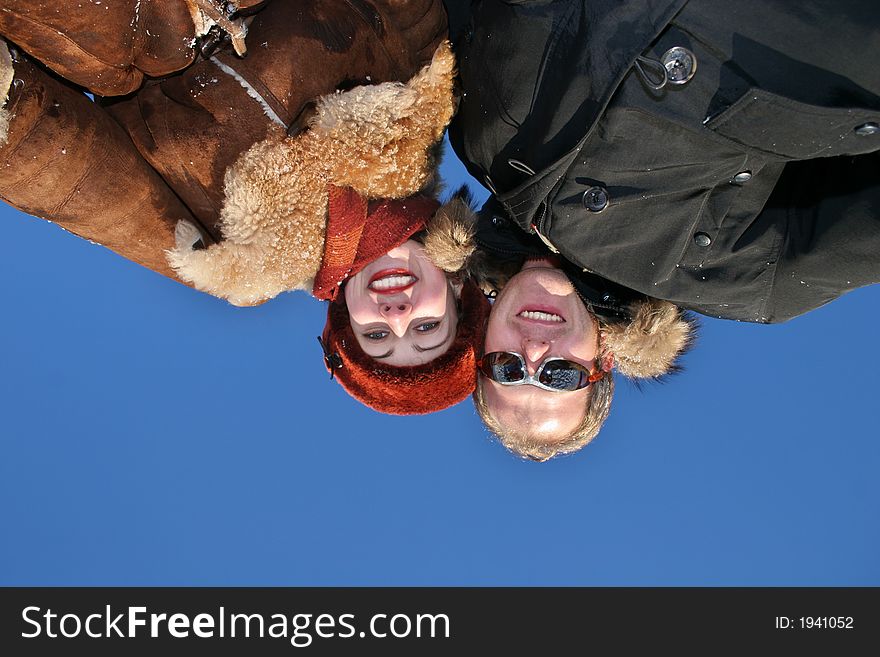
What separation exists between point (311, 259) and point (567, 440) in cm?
115

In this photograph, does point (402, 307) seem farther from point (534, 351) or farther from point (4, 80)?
point (4, 80)

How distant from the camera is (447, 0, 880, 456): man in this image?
5.38 ft

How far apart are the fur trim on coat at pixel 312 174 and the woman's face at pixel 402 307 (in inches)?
10.1

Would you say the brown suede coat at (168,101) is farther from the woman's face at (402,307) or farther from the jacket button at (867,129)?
the jacket button at (867,129)

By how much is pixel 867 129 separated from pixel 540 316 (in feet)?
3.48

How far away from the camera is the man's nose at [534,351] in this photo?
2.40 meters

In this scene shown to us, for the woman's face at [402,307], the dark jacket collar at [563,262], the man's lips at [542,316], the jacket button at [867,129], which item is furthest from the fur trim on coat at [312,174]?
the jacket button at [867,129]

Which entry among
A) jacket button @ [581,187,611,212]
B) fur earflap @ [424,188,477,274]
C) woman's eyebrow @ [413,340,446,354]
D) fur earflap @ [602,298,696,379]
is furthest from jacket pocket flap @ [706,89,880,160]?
woman's eyebrow @ [413,340,446,354]

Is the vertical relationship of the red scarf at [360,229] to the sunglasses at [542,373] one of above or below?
above

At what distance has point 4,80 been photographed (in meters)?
1.56

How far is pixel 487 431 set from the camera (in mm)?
2867

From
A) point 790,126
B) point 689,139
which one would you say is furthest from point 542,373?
point 790,126

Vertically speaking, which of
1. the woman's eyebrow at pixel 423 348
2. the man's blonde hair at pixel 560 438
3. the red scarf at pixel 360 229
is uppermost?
the red scarf at pixel 360 229
